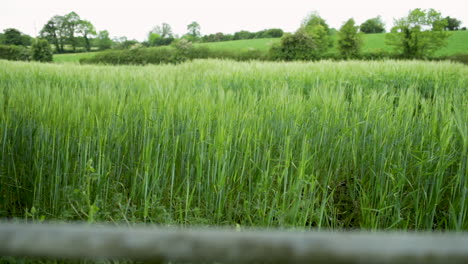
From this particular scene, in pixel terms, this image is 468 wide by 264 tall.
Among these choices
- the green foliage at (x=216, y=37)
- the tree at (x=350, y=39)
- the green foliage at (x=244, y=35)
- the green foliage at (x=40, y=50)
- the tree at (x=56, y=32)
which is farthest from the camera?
the green foliage at (x=244, y=35)

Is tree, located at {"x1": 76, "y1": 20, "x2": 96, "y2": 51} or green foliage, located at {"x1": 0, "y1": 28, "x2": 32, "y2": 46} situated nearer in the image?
green foliage, located at {"x1": 0, "y1": 28, "x2": 32, "y2": 46}

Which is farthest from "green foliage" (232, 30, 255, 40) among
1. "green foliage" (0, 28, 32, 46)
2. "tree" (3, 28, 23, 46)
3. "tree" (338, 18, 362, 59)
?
"tree" (3, 28, 23, 46)

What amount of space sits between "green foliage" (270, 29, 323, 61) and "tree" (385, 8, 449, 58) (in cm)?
956

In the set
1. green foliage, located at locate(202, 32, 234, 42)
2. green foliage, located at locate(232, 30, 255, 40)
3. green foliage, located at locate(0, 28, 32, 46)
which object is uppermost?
green foliage, located at locate(232, 30, 255, 40)

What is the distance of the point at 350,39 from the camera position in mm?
25922

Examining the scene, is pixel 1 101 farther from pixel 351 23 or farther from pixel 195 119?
pixel 351 23

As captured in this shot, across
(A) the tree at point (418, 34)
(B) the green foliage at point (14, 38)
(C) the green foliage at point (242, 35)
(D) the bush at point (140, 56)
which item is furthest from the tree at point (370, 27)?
(B) the green foliage at point (14, 38)

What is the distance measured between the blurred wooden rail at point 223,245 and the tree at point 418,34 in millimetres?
29712

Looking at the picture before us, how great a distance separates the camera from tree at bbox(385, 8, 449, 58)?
26.1m

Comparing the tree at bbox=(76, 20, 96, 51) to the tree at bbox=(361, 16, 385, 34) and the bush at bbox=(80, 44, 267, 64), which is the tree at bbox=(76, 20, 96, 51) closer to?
the bush at bbox=(80, 44, 267, 64)

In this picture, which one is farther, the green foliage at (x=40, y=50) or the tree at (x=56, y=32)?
the tree at (x=56, y=32)

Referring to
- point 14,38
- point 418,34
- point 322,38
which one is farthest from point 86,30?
point 418,34

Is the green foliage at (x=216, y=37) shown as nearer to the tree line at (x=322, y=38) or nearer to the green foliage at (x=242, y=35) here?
the green foliage at (x=242, y=35)

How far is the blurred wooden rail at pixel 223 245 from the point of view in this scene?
0.28m
